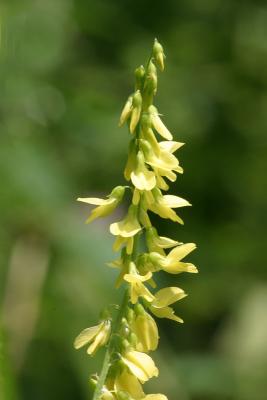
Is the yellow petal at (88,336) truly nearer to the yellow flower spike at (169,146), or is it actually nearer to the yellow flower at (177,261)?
the yellow flower at (177,261)

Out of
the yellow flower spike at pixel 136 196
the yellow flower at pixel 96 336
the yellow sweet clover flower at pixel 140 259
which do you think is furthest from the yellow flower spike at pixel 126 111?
the yellow flower at pixel 96 336

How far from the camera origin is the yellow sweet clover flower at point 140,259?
1.26 meters

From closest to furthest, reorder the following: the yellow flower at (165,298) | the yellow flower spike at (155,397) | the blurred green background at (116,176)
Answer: the yellow flower spike at (155,397) → the yellow flower at (165,298) → the blurred green background at (116,176)

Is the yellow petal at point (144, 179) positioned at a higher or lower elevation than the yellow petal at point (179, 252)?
higher

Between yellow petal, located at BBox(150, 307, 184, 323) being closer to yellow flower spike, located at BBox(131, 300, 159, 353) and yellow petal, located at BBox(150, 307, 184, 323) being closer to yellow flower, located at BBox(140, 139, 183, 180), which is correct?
yellow flower spike, located at BBox(131, 300, 159, 353)

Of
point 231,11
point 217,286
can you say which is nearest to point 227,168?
point 217,286

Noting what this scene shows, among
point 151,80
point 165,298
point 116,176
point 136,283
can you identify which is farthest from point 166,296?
point 116,176

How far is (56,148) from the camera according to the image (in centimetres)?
429

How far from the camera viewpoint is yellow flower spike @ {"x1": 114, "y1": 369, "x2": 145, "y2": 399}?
4.15 ft

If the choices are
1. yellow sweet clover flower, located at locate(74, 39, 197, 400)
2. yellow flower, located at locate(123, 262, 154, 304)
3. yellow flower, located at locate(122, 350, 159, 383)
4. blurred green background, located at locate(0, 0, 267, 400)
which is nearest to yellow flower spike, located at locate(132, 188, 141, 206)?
yellow sweet clover flower, located at locate(74, 39, 197, 400)

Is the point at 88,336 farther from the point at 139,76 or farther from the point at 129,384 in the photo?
the point at 139,76

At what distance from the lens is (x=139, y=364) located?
126 centimetres

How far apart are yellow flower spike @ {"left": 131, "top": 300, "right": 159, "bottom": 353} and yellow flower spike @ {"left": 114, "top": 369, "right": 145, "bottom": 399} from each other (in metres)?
0.04

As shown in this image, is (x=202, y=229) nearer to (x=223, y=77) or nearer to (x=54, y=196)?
(x=223, y=77)
